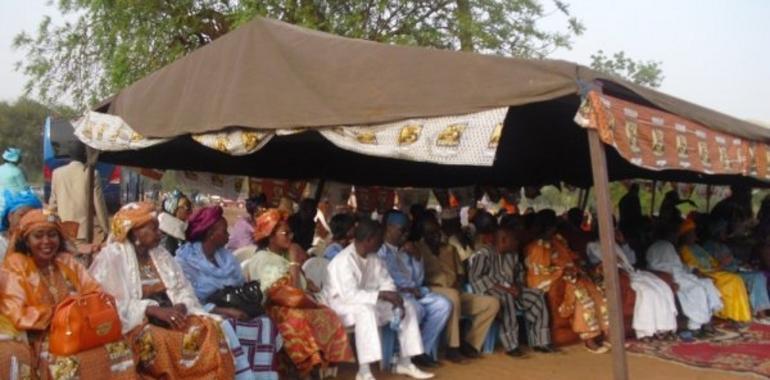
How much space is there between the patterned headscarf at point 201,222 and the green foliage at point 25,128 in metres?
40.2

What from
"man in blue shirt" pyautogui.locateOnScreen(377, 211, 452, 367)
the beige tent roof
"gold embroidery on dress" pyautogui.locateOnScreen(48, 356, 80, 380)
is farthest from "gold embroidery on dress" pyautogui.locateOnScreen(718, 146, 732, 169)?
"gold embroidery on dress" pyautogui.locateOnScreen(48, 356, 80, 380)

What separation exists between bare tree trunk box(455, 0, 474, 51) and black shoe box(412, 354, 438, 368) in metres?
7.56

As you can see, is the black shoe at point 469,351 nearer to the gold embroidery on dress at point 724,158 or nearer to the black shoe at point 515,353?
the black shoe at point 515,353

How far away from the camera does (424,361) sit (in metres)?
5.95

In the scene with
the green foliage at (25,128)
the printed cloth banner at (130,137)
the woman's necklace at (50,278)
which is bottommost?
the woman's necklace at (50,278)

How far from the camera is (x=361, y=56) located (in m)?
4.88

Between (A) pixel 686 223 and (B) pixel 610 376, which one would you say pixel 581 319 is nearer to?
(B) pixel 610 376

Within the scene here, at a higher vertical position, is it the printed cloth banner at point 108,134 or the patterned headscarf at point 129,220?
the printed cloth banner at point 108,134

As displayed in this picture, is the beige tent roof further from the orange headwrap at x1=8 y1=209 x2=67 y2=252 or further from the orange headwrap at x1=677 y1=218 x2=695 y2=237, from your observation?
the orange headwrap at x1=677 y1=218 x2=695 y2=237

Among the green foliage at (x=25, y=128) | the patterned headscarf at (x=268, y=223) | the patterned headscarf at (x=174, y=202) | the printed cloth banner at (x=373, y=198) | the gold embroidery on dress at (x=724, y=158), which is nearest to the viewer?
the patterned headscarf at (x=268, y=223)

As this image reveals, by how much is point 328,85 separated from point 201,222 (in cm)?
136

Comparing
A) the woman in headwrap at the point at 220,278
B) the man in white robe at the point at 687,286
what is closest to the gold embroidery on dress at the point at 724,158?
the man in white robe at the point at 687,286

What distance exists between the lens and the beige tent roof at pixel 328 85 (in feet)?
14.0

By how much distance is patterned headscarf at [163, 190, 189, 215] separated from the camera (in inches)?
335
